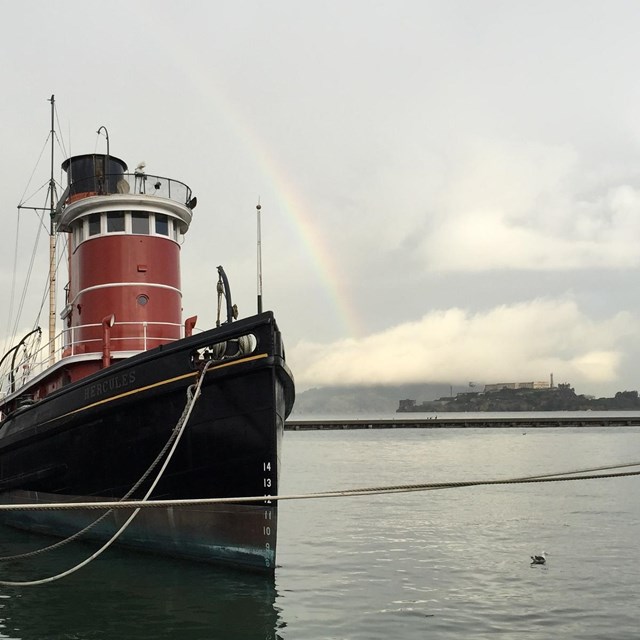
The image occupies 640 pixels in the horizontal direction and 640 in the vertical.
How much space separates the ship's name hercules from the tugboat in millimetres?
28

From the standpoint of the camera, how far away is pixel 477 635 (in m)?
9.21

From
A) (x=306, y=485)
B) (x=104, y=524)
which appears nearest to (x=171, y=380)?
(x=104, y=524)

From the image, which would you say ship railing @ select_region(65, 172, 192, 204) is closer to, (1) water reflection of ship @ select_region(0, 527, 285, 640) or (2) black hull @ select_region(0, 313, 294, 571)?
(2) black hull @ select_region(0, 313, 294, 571)

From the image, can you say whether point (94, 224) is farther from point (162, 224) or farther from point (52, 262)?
point (52, 262)

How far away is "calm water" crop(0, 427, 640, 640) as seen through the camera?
9609mm

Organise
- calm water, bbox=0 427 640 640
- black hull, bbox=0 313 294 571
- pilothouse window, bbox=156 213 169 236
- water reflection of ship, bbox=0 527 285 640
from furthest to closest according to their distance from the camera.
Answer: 1. pilothouse window, bbox=156 213 169 236
2. black hull, bbox=0 313 294 571
3. calm water, bbox=0 427 640 640
4. water reflection of ship, bbox=0 527 285 640

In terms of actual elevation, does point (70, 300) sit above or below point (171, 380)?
above

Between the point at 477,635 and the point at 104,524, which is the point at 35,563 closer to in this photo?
the point at 104,524

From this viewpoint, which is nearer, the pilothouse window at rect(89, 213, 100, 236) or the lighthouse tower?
A: the lighthouse tower

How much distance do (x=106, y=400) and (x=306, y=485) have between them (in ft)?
66.5

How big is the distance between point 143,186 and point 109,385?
510 centimetres

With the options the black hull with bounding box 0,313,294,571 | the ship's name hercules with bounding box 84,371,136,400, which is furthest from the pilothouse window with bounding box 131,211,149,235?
the ship's name hercules with bounding box 84,371,136,400

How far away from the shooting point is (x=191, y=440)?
11.6 metres

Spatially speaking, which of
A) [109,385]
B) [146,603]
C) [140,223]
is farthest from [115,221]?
[146,603]
